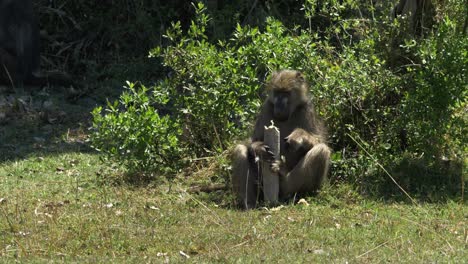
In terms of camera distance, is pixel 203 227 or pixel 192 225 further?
pixel 192 225

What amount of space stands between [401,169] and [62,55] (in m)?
→ 7.44

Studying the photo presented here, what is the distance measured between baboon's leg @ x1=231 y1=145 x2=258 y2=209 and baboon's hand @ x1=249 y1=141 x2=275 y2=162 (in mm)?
87

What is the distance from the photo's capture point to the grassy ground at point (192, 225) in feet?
23.8

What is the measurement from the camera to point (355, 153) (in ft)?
33.1

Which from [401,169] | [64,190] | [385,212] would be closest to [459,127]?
[401,169]

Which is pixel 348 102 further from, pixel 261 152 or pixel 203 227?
pixel 203 227

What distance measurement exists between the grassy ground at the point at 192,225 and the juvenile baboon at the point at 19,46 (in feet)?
11.5

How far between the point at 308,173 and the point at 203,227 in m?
1.52

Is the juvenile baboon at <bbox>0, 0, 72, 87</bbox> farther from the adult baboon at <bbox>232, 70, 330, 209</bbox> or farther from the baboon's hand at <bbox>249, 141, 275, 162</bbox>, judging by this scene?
the baboon's hand at <bbox>249, 141, 275, 162</bbox>

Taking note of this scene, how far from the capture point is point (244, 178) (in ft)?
30.1

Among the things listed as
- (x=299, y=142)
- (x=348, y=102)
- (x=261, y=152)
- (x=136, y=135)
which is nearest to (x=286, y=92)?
(x=299, y=142)

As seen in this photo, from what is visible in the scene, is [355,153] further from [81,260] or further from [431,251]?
[81,260]

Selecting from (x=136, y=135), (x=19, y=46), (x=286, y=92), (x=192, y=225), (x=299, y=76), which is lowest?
(x=19, y=46)

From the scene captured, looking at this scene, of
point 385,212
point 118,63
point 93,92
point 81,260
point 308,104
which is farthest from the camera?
point 118,63
